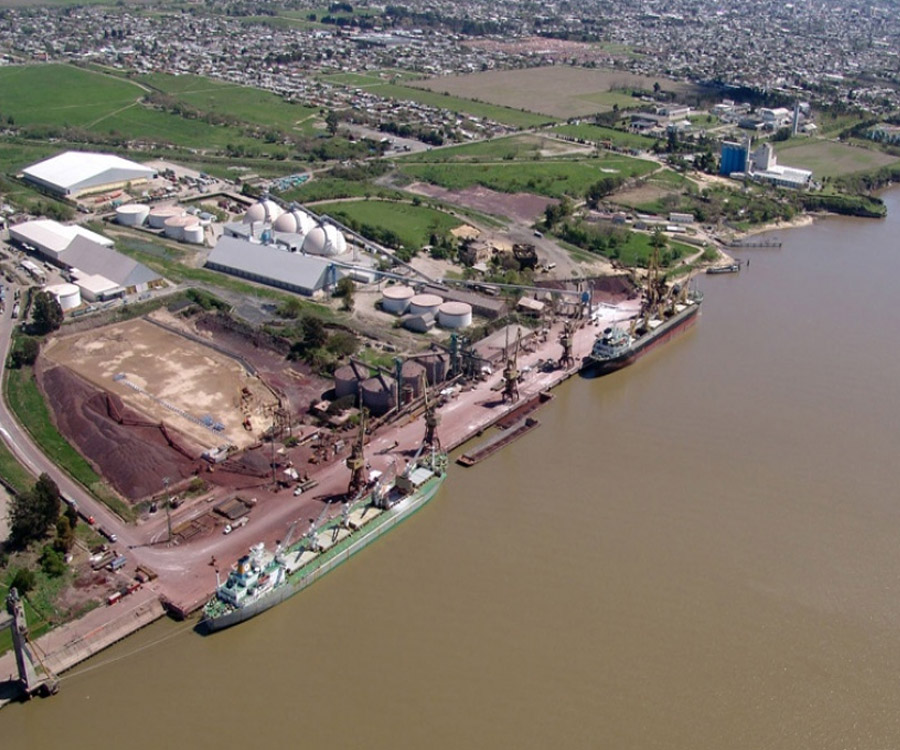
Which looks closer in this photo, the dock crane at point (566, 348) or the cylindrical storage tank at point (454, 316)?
the dock crane at point (566, 348)

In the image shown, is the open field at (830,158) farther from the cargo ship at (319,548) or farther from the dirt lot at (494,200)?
the cargo ship at (319,548)

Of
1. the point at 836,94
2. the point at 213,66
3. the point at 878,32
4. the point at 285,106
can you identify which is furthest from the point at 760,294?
the point at 878,32

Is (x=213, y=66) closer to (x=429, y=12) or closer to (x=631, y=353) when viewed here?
(x=429, y=12)

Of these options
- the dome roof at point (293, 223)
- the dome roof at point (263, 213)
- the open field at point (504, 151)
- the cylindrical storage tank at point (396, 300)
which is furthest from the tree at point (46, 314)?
the open field at point (504, 151)

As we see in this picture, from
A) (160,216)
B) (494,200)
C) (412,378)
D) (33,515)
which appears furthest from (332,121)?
(33,515)

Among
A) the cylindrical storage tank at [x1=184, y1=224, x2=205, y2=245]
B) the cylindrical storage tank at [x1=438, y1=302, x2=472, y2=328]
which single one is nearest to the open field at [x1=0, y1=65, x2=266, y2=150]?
the cylindrical storage tank at [x1=184, y1=224, x2=205, y2=245]
